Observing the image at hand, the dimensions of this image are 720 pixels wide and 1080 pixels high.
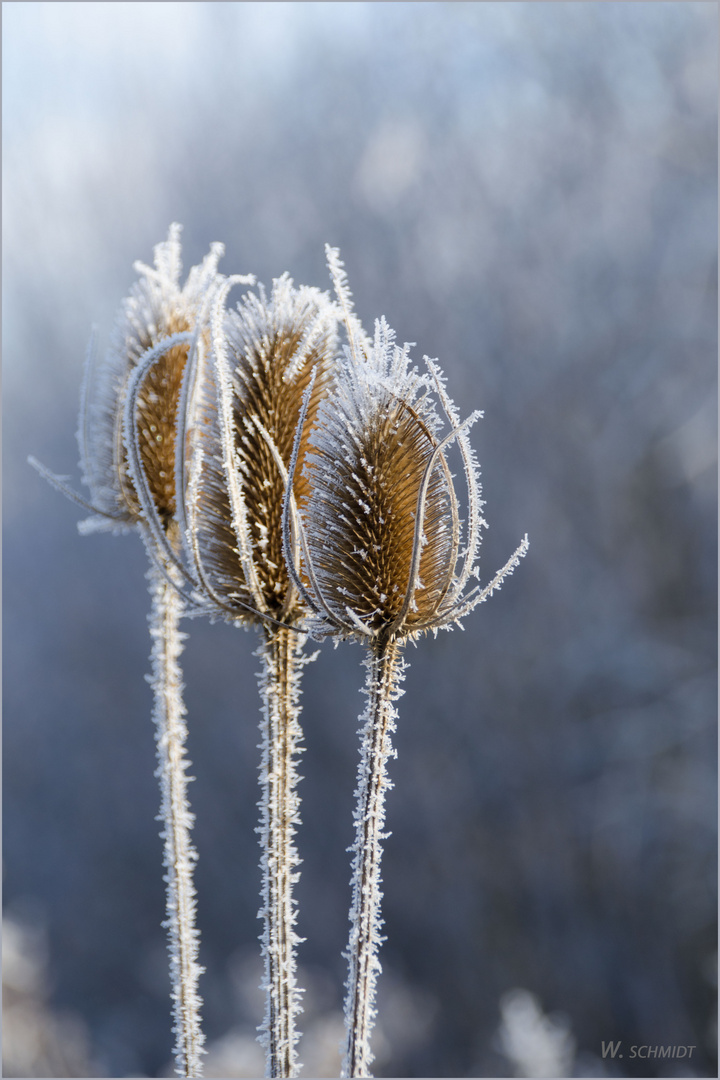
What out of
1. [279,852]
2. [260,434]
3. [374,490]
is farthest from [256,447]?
[279,852]

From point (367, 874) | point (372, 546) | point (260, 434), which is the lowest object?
point (367, 874)

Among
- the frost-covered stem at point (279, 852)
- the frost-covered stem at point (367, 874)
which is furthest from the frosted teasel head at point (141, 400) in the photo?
the frost-covered stem at point (367, 874)

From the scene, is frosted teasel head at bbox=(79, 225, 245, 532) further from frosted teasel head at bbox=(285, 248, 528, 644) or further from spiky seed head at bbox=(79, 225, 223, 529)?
frosted teasel head at bbox=(285, 248, 528, 644)

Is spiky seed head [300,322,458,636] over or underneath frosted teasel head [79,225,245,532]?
underneath

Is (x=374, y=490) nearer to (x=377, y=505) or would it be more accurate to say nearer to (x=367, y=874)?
(x=377, y=505)

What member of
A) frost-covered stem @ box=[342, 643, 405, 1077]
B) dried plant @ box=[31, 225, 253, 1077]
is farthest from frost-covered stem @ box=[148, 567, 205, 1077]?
frost-covered stem @ box=[342, 643, 405, 1077]

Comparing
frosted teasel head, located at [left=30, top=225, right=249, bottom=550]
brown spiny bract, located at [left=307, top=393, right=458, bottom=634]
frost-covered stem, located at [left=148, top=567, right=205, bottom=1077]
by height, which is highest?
frosted teasel head, located at [left=30, top=225, right=249, bottom=550]

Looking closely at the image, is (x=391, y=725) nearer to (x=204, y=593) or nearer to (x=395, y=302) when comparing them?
(x=204, y=593)
